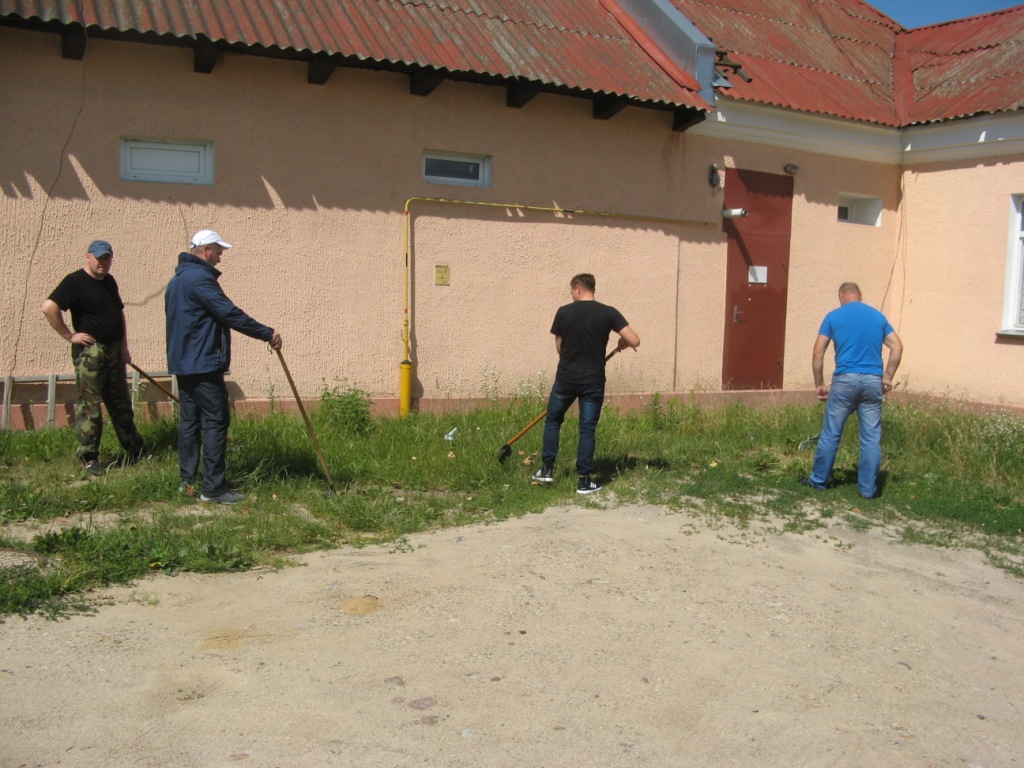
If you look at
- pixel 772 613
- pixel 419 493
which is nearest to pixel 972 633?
pixel 772 613

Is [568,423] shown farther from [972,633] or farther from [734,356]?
[972,633]

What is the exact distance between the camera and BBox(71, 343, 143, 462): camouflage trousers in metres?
7.20

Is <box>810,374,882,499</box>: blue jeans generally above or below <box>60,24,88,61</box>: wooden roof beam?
below

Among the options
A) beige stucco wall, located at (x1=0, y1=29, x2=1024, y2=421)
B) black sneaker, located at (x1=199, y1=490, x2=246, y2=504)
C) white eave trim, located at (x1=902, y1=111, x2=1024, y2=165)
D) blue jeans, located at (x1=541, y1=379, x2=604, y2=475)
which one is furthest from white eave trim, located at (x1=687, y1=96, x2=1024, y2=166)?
black sneaker, located at (x1=199, y1=490, x2=246, y2=504)

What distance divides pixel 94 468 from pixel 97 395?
1.78 ft

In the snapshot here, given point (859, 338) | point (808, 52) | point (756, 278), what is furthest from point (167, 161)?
point (808, 52)

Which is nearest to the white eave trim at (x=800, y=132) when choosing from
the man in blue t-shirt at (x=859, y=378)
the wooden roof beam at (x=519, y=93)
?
the wooden roof beam at (x=519, y=93)

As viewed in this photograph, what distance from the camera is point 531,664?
14.8ft

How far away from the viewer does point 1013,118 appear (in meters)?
11.5

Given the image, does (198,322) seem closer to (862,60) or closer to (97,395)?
(97,395)

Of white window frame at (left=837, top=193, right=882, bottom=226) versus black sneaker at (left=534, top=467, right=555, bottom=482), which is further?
white window frame at (left=837, top=193, right=882, bottom=226)

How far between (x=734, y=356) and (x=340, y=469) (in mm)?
6135

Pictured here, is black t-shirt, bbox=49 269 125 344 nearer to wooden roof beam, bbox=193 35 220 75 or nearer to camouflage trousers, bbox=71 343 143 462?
camouflage trousers, bbox=71 343 143 462

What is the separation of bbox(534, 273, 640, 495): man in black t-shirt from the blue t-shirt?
1766 mm
